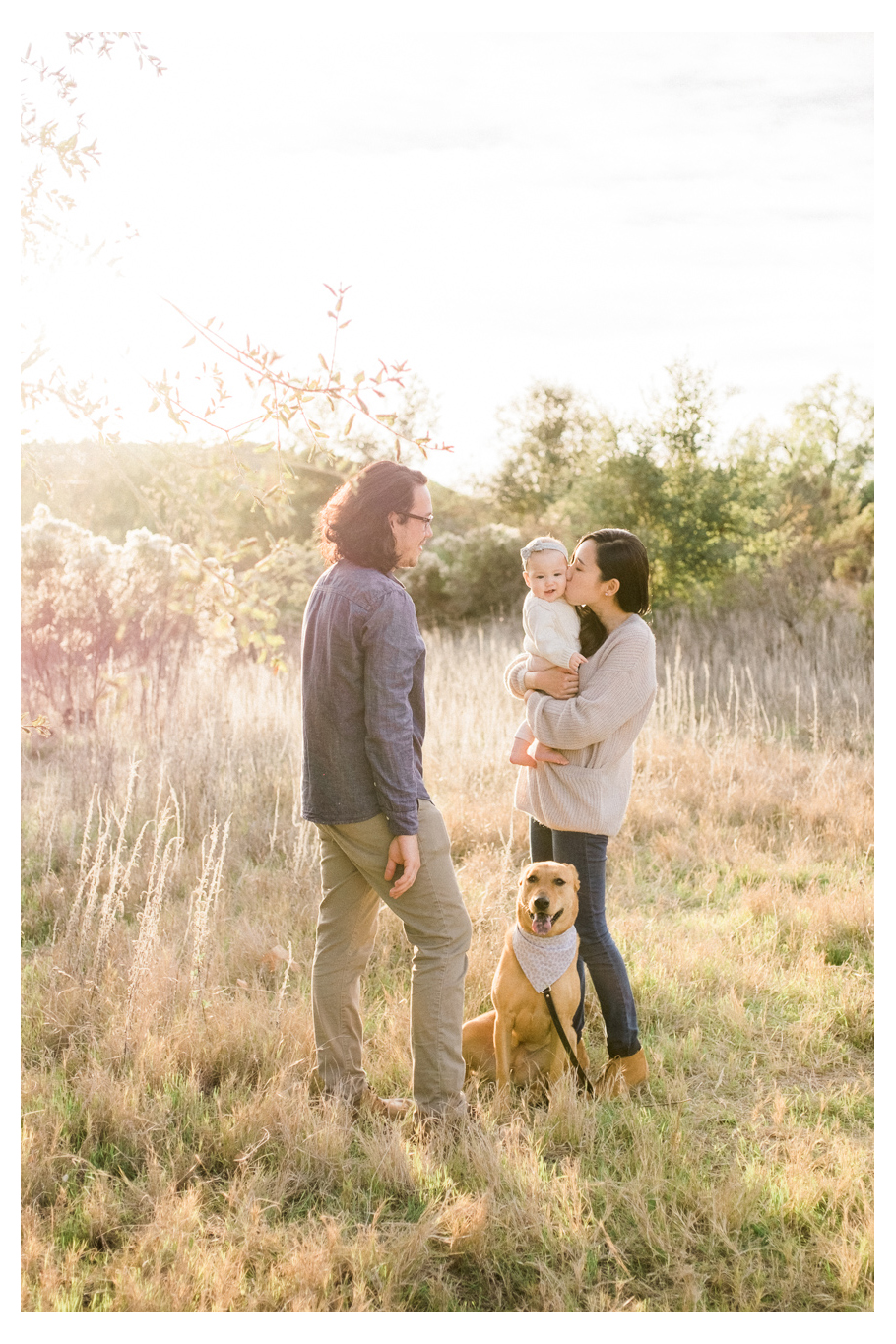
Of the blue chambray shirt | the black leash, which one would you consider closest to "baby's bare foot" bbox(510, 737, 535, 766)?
the blue chambray shirt

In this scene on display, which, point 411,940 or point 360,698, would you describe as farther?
point 411,940

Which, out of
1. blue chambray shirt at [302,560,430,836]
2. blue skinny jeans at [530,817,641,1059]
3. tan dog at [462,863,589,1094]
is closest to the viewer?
blue chambray shirt at [302,560,430,836]

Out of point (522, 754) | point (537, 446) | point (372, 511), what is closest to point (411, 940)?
point (522, 754)

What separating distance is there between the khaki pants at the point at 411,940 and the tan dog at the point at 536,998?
0.19 m

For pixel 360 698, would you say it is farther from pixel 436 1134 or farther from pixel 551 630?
pixel 436 1134

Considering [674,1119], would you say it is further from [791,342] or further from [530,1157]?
[791,342]

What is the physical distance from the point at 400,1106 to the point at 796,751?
471 cm

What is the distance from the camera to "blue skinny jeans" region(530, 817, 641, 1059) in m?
2.87

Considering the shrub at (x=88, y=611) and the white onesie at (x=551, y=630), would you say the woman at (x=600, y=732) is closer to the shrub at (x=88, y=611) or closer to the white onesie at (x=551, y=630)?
the white onesie at (x=551, y=630)

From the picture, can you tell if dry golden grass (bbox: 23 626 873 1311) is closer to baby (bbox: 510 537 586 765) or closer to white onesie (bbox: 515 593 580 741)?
baby (bbox: 510 537 586 765)

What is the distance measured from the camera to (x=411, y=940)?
2.70 metres

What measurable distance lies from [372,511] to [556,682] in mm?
774

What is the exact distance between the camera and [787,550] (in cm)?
1205
